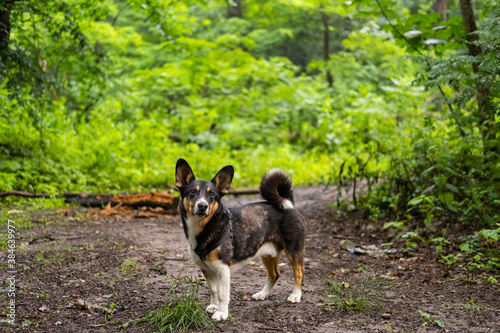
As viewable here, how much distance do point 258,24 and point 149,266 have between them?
600 inches

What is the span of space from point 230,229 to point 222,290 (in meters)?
0.54

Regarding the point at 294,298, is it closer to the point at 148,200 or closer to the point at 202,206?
the point at 202,206

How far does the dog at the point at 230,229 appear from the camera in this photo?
11.7ft

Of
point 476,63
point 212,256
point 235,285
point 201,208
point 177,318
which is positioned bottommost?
point 235,285

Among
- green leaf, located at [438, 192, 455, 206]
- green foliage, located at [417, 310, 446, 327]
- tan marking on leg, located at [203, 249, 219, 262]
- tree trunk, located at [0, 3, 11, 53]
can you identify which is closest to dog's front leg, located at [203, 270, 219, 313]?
tan marking on leg, located at [203, 249, 219, 262]

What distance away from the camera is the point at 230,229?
3.73 meters

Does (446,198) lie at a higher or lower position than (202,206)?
lower

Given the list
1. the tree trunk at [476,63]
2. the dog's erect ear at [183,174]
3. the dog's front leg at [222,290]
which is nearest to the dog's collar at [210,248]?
the dog's front leg at [222,290]

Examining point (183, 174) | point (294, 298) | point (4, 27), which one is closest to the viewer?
point (183, 174)

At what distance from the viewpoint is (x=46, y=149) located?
8.64m

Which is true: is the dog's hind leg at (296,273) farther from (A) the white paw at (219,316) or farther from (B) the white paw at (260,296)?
(A) the white paw at (219,316)

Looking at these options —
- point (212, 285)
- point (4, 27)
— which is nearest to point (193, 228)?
point (212, 285)

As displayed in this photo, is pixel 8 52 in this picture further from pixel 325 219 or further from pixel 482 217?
pixel 482 217

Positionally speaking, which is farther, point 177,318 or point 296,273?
point 296,273
